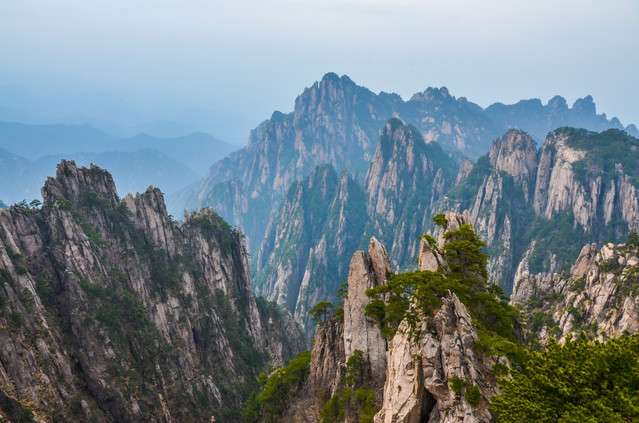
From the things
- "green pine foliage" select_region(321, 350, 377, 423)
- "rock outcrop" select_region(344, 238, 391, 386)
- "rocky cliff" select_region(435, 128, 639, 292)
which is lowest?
"green pine foliage" select_region(321, 350, 377, 423)

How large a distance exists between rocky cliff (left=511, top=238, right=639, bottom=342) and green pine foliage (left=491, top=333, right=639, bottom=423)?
36.4m

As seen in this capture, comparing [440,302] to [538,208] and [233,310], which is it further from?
[538,208]

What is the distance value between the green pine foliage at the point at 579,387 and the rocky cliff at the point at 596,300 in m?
36.4

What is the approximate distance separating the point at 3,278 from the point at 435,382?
48.9m

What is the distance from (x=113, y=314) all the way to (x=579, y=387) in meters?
60.7

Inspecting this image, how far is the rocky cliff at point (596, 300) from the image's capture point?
5356 cm

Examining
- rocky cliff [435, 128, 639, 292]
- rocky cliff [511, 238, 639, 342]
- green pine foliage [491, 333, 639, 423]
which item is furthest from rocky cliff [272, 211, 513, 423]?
rocky cliff [435, 128, 639, 292]

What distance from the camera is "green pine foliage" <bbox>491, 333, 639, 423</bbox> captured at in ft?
50.1

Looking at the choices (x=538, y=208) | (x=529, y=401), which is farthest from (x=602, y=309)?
(x=538, y=208)

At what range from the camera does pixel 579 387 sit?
1648 centimetres

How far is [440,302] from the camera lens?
30.7m

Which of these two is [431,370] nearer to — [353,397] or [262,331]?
[353,397]

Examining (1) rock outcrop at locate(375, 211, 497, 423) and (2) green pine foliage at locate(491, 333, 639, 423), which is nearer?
(2) green pine foliage at locate(491, 333, 639, 423)

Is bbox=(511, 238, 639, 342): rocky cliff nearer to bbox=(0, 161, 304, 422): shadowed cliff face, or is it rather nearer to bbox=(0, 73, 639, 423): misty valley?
bbox=(0, 73, 639, 423): misty valley
